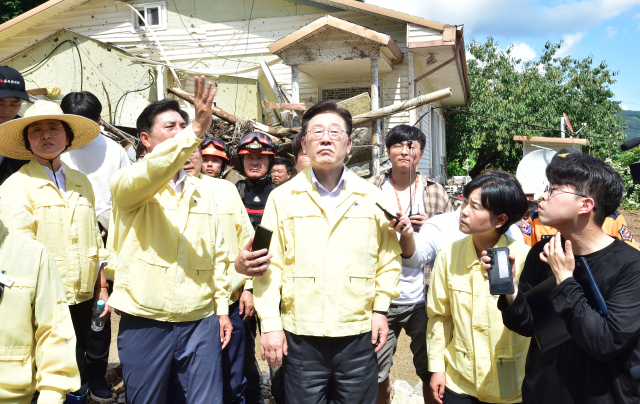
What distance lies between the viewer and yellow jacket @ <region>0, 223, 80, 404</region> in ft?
6.29

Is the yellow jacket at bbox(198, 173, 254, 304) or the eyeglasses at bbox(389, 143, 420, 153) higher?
the eyeglasses at bbox(389, 143, 420, 153)

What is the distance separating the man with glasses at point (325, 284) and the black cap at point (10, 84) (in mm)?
2302

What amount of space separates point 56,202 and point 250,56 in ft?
34.9

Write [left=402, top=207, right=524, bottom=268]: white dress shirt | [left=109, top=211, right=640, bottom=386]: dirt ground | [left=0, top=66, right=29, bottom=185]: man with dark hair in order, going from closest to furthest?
[left=402, top=207, right=524, bottom=268]: white dress shirt < [left=0, top=66, right=29, bottom=185]: man with dark hair < [left=109, top=211, right=640, bottom=386]: dirt ground

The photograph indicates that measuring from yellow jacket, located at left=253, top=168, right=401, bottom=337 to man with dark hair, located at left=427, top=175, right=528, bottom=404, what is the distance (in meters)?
0.33

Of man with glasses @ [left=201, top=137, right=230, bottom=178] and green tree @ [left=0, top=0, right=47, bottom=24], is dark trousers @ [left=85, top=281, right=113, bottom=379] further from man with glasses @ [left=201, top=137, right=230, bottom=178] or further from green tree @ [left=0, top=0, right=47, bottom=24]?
green tree @ [left=0, top=0, right=47, bottom=24]

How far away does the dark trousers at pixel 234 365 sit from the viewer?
3420 mm

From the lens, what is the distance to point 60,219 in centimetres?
311

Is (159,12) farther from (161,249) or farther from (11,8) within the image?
(161,249)

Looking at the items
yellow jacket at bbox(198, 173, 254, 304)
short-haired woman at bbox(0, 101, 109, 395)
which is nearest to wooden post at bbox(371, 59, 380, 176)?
yellow jacket at bbox(198, 173, 254, 304)

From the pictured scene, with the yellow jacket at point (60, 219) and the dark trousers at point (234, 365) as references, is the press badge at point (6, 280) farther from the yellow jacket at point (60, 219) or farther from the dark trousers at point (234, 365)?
the dark trousers at point (234, 365)

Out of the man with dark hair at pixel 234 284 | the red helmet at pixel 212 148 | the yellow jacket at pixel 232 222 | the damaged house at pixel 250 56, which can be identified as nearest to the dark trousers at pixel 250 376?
the man with dark hair at pixel 234 284

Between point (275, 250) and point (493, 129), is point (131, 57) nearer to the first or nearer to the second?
point (275, 250)

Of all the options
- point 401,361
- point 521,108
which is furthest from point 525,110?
point 401,361
